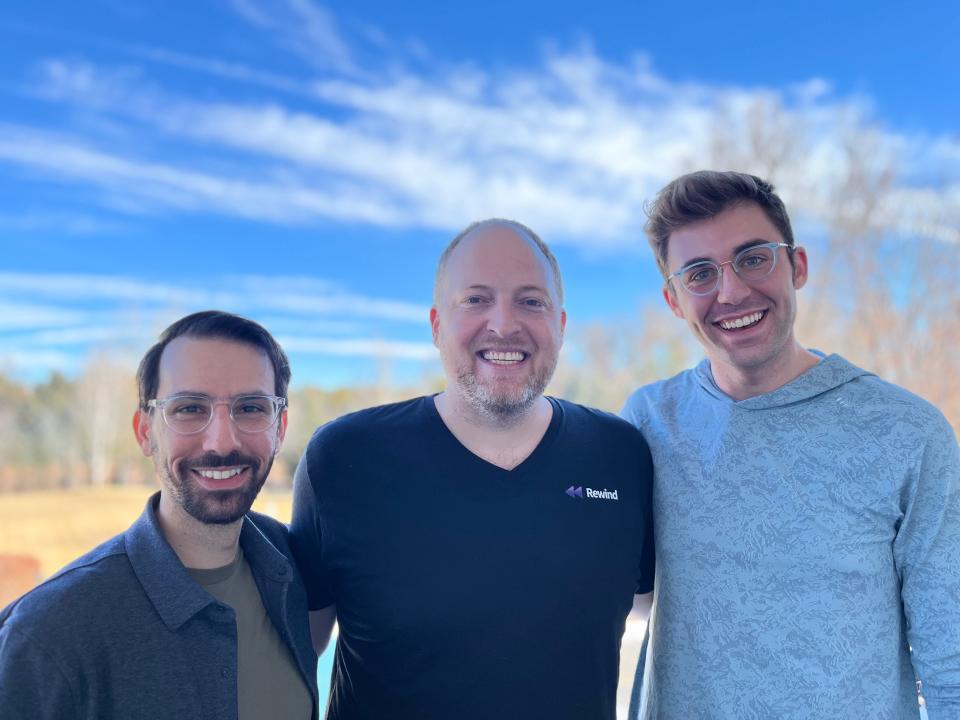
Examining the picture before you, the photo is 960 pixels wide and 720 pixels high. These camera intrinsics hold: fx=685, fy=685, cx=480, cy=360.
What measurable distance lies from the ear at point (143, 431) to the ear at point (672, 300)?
1182 mm

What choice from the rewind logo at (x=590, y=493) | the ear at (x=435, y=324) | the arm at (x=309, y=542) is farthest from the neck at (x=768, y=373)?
the arm at (x=309, y=542)

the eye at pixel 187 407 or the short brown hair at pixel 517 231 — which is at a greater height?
the short brown hair at pixel 517 231

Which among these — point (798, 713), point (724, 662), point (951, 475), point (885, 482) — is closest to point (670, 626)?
point (724, 662)

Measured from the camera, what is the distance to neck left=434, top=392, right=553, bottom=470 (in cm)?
151

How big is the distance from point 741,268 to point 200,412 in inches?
45.9

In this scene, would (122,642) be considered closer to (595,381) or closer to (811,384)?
(811,384)

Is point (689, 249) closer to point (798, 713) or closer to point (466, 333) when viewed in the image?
point (466, 333)

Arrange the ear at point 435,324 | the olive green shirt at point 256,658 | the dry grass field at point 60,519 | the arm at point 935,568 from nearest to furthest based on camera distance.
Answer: the olive green shirt at point 256,658 → the arm at point 935,568 → the ear at point 435,324 → the dry grass field at point 60,519

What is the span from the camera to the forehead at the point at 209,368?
4.15ft

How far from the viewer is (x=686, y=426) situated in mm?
1620

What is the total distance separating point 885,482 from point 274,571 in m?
1.22

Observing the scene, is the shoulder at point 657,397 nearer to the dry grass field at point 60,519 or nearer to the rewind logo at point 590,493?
the rewind logo at point 590,493

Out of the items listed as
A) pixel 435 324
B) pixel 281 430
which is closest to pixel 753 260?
pixel 435 324

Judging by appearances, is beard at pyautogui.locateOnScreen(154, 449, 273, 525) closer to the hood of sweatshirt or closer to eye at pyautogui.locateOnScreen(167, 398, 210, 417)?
eye at pyautogui.locateOnScreen(167, 398, 210, 417)
